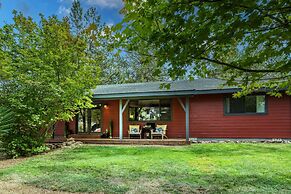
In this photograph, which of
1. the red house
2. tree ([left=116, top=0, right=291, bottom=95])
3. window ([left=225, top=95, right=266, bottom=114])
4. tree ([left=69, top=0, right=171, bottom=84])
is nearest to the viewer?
tree ([left=116, top=0, right=291, bottom=95])

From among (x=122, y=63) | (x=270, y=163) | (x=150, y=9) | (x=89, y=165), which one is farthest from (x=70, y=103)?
(x=122, y=63)

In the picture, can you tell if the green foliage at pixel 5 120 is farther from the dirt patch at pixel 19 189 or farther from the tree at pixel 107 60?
the tree at pixel 107 60

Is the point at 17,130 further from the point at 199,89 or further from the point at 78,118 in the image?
the point at 199,89

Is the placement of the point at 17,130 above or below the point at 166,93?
below

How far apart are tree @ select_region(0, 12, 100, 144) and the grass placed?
2.16 metres

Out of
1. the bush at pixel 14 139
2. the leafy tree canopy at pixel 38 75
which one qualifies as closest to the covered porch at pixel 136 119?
the leafy tree canopy at pixel 38 75

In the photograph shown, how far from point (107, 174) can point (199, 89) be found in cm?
746

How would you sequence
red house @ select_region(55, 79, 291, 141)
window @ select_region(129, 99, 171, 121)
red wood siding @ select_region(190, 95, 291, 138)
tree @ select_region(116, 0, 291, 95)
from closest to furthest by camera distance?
tree @ select_region(116, 0, 291, 95) < red wood siding @ select_region(190, 95, 291, 138) < red house @ select_region(55, 79, 291, 141) < window @ select_region(129, 99, 171, 121)

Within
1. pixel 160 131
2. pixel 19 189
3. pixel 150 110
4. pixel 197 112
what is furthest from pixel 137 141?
pixel 19 189

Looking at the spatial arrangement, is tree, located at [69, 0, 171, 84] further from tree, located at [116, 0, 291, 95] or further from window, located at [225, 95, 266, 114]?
tree, located at [116, 0, 291, 95]

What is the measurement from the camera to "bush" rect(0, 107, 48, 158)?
367 inches

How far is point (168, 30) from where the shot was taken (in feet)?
9.05

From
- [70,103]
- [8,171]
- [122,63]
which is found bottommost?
[8,171]

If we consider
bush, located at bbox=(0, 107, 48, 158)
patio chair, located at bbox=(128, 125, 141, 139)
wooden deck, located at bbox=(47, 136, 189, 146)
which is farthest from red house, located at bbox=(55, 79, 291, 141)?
bush, located at bbox=(0, 107, 48, 158)
